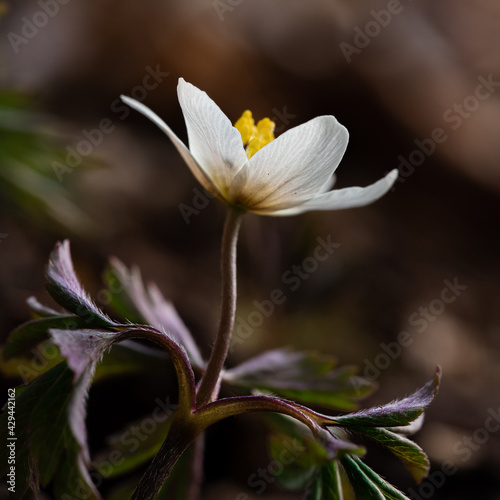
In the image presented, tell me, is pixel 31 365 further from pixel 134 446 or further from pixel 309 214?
pixel 309 214

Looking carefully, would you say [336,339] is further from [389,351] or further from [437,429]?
[437,429]

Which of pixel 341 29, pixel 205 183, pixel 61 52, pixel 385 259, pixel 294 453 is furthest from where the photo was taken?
pixel 341 29

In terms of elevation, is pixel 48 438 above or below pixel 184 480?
above

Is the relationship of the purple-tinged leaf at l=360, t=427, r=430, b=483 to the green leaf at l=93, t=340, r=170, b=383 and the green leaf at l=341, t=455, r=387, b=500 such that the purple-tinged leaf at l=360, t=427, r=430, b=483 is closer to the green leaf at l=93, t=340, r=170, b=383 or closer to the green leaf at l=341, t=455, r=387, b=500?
the green leaf at l=341, t=455, r=387, b=500

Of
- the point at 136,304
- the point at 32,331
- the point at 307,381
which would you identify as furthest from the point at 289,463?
the point at 32,331

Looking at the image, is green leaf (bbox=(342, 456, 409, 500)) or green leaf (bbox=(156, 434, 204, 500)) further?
green leaf (bbox=(156, 434, 204, 500))

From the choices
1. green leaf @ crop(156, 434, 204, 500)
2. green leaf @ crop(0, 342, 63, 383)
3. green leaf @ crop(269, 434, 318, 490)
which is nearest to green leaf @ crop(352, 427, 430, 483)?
green leaf @ crop(269, 434, 318, 490)

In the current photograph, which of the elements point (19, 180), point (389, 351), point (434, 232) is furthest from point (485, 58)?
point (19, 180)
